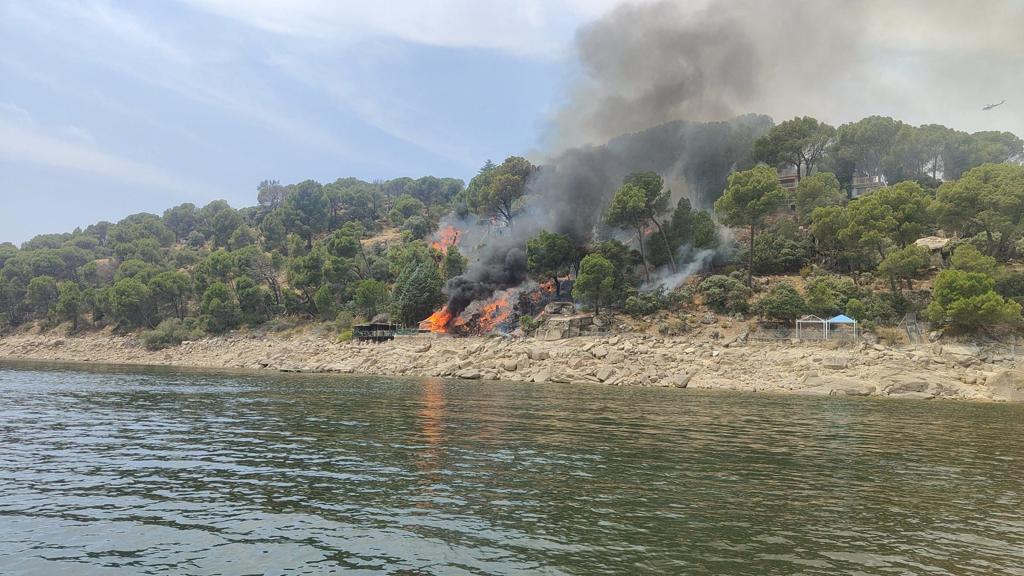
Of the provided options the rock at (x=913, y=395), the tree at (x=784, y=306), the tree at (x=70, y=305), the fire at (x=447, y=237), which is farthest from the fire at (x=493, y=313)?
the tree at (x=70, y=305)

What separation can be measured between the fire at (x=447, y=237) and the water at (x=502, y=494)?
99.0 m

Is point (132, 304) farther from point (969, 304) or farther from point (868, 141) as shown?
point (868, 141)

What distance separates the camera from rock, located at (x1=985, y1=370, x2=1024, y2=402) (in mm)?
38250

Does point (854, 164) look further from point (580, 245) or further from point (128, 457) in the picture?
point (128, 457)

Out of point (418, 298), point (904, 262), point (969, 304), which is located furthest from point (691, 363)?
point (418, 298)

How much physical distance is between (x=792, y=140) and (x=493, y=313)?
51.7 m

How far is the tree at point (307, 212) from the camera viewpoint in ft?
508

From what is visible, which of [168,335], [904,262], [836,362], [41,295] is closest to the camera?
[836,362]

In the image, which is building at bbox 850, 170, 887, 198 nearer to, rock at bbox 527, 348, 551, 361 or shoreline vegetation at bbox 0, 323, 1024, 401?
shoreline vegetation at bbox 0, 323, 1024, 401

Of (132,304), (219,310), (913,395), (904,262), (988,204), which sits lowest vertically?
(913,395)

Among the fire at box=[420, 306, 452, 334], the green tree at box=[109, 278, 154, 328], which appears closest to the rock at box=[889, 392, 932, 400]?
the fire at box=[420, 306, 452, 334]

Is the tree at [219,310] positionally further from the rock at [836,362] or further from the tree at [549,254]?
the rock at [836,362]

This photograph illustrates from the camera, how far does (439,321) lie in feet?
287

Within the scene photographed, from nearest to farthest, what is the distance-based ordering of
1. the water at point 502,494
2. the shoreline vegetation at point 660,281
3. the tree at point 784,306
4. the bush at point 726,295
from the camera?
the water at point 502,494
the shoreline vegetation at point 660,281
the tree at point 784,306
the bush at point 726,295
